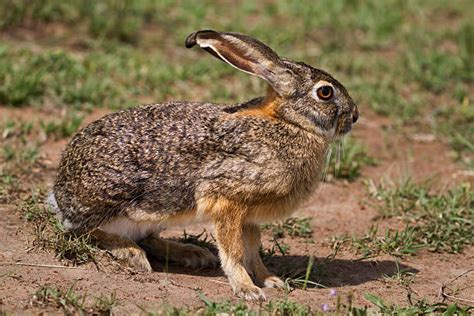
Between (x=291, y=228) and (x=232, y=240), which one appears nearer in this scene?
(x=232, y=240)

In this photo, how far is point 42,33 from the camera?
9383mm

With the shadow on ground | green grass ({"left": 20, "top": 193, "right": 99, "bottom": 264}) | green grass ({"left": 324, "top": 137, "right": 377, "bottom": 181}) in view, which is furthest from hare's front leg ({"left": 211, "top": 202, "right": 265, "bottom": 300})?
green grass ({"left": 324, "top": 137, "right": 377, "bottom": 181})

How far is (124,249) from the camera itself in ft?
18.0

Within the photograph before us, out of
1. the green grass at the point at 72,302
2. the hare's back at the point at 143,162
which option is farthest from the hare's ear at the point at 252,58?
the green grass at the point at 72,302

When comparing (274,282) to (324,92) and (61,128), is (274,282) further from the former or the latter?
(61,128)

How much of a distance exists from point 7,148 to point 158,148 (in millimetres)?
1995

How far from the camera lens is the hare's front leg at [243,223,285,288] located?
5570 millimetres

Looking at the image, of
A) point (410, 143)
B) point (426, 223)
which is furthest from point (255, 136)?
point (410, 143)

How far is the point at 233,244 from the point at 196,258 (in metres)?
0.55

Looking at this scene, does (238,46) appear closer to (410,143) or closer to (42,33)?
(410,143)

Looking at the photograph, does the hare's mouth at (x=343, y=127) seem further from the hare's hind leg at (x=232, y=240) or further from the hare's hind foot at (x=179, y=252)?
the hare's hind foot at (x=179, y=252)

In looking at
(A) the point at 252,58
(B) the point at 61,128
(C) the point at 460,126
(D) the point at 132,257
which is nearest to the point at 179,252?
(D) the point at 132,257

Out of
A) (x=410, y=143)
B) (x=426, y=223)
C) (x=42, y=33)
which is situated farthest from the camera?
(x=42, y=33)

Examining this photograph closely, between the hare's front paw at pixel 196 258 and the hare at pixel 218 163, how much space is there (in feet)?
1.02
